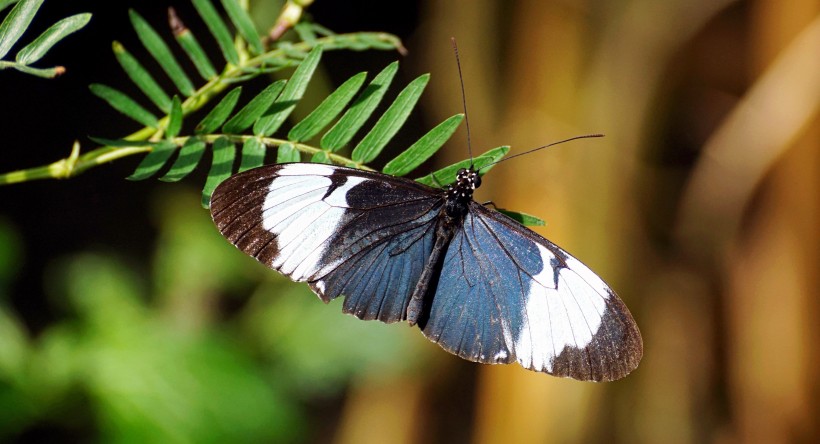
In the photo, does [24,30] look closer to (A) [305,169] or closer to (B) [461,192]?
(A) [305,169]

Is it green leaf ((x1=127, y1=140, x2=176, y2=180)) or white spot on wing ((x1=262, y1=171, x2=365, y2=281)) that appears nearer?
green leaf ((x1=127, y1=140, x2=176, y2=180))

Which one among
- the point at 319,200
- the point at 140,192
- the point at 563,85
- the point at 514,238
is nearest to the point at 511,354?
the point at 514,238

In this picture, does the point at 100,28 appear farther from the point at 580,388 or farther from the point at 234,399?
the point at 580,388

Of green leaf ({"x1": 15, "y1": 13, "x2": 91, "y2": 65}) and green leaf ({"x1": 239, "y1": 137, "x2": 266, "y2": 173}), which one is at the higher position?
green leaf ({"x1": 239, "y1": 137, "x2": 266, "y2": 173})

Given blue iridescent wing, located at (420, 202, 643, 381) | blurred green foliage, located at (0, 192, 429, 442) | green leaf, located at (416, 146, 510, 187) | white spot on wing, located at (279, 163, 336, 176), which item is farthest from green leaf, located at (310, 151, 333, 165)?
blurred green foliage, located at (0, 192, 429, 442)

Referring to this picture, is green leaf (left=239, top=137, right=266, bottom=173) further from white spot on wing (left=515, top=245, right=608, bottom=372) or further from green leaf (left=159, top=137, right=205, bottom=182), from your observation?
white spot on wing (left=515, top=245, right=608, bottom=372)

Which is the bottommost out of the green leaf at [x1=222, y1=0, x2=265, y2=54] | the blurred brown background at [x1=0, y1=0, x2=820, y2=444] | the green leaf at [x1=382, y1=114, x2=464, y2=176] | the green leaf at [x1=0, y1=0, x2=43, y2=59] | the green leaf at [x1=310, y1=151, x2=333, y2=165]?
A: the green leaf at [x1=0, y1=0, x2=43, y2=59]

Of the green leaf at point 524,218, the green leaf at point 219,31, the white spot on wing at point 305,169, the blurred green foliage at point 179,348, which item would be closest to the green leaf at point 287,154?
the white spot on wing at point 305,169
